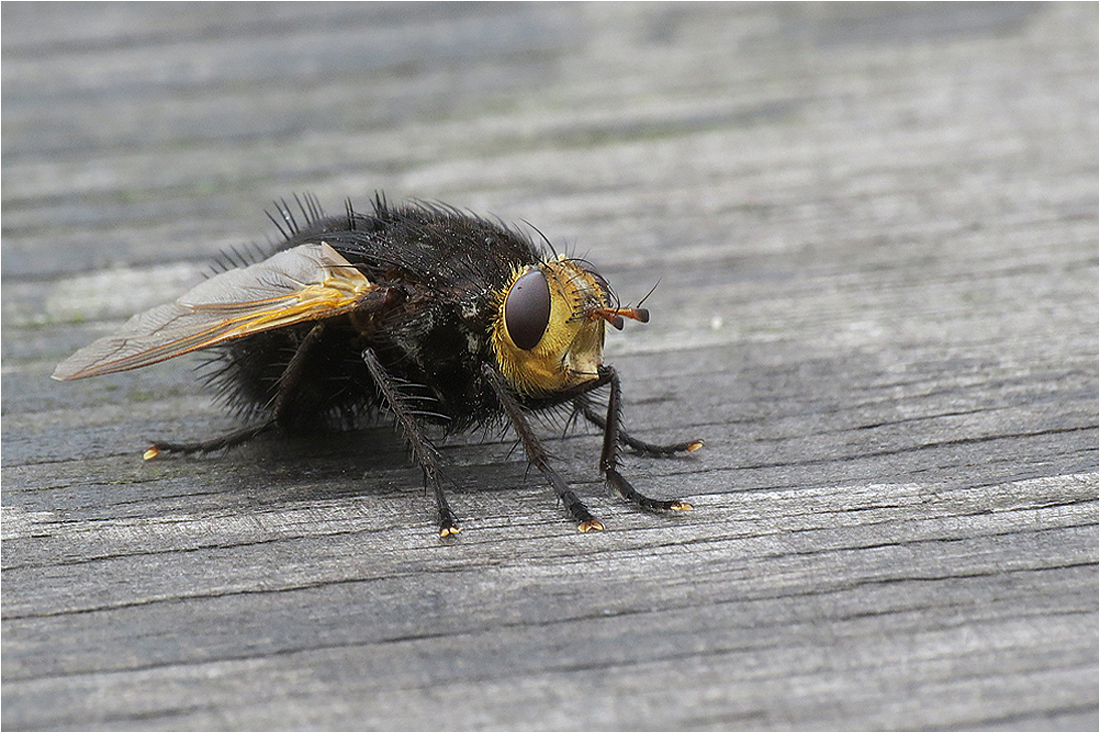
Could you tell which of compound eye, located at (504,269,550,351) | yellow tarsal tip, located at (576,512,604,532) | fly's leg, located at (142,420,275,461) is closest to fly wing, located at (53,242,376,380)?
fly's leg, located at (142,420,275,461)

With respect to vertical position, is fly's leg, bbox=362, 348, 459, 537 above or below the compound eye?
below

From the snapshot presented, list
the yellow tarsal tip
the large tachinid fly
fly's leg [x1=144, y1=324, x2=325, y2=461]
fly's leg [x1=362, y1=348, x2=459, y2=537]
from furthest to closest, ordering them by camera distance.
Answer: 1. fly's leg [x1=144, y1=324, x2=325, y2=461]
2. the large tachinid fly
3. fly's leg [x1=362, y1=348, x2=459, y2=537]
4. the yellow tarsal tip

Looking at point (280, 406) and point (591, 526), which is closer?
point (591, 526)

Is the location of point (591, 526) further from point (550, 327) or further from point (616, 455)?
point (550, 327)

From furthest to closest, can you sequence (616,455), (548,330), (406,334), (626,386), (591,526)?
1. (626,386)
2. (406,334)
3. (548,330)
4. (616,455)
5. (591,526)

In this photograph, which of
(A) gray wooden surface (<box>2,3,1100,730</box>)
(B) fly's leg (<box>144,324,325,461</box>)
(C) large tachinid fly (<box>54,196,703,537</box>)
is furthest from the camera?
(B) fly's leg (<box>144,324,325,461</box>)

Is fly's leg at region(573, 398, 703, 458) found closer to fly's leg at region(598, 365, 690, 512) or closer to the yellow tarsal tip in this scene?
fly's leg at region(598, 365, 690, 512)

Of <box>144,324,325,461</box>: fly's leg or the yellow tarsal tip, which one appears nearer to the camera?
the yellow tarsal tip

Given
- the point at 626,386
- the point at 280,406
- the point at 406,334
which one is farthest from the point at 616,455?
the point at 280,406

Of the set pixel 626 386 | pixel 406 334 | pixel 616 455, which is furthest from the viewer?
pixel 626 386
